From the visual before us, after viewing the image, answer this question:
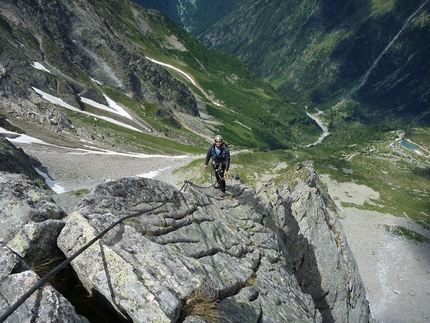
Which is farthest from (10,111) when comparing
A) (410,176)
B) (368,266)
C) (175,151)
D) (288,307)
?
(410,176)

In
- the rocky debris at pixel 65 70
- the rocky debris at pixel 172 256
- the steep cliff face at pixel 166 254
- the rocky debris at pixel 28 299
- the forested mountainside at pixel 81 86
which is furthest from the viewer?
the forested mountainside at pixel 81 86

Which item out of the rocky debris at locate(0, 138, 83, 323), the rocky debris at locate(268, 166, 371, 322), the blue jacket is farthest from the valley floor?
the rocky debris at locate(0, 138, 83, 323)

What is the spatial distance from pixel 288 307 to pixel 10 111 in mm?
75887

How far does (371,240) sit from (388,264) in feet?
22.6

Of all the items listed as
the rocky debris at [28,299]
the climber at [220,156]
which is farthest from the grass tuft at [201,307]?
the climber at [220,156]

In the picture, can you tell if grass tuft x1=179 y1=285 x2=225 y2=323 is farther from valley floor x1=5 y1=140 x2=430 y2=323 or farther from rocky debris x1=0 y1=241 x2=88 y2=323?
valley floor x1=5 y1=140 x2=430 y2=323

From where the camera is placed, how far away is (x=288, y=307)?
1681 centimetres

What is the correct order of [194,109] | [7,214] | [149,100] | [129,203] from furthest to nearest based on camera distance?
[194,109] → [149,100] → [129,203] → [7,214]

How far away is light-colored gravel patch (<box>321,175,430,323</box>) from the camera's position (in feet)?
161

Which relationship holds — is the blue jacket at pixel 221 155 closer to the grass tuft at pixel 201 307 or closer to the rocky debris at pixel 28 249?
the rocky debris at pixel 28 249

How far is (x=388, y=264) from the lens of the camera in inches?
2346

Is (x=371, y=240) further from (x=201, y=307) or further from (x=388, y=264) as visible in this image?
(x=201, y=307)

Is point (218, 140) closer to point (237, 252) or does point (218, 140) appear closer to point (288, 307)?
point (237, 252)

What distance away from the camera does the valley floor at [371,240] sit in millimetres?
48409
